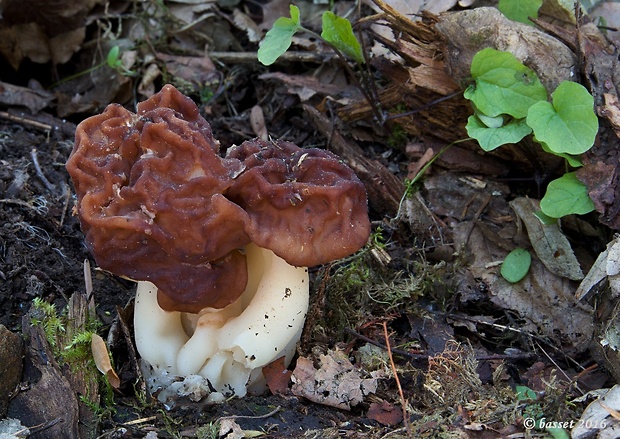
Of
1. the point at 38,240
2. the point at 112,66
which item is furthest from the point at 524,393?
the point at 112,66

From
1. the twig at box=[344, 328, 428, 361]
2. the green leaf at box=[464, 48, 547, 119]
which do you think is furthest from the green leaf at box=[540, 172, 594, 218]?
the twig at box=[344, 328, 428, 361]

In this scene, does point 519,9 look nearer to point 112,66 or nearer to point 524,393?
point 524,393

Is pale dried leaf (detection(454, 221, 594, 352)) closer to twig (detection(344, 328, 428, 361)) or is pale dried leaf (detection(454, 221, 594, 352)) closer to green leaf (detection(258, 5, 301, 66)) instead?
twig (detection(344, 328, 428, 361))

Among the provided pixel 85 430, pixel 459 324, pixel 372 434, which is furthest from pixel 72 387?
pixel 459 324

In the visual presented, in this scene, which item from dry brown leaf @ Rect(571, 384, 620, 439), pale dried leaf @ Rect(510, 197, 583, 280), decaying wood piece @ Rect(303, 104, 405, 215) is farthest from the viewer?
decaying wood piece @ Rect(303, 104, 405, 215)

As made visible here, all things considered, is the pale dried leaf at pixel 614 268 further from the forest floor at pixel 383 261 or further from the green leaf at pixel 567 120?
the green leaf at pixel 567 120
